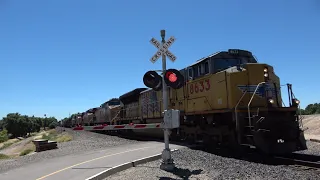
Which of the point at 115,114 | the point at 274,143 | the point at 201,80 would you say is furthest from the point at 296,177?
the point at 115,114

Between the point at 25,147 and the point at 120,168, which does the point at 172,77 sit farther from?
the point at 25,147

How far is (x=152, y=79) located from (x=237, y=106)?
11.5ft

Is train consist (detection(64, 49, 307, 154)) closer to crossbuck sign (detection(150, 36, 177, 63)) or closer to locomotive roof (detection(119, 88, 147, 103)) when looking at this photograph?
crossbuck sign (detection(150, 36, 177, 63))

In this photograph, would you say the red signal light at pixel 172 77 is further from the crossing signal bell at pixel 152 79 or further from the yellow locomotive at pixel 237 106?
the crossing signal bell at pixel 152 79

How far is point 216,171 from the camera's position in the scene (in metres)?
8.09

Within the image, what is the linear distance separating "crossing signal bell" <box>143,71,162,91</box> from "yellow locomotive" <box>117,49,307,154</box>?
15 centimetres

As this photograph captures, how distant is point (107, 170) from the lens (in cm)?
825

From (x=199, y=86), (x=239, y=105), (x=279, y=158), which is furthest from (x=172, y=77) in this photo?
(x=199, y=86)

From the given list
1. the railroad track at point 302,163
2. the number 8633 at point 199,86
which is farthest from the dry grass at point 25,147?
the railroad track at point 302,163

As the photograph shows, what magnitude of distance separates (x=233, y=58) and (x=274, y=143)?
13.3 ft

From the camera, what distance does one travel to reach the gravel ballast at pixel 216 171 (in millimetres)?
7328

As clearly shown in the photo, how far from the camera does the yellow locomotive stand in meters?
9.84

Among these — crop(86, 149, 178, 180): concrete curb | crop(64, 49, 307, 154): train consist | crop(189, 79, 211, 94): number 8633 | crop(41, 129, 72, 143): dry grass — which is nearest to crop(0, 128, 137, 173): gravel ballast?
crop(86, 149, 178, 180): concrete curb

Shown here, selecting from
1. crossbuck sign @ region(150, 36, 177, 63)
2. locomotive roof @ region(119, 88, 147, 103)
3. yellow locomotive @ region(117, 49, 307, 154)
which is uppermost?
locomotive roof @ region(119, 88, 147, 103)
